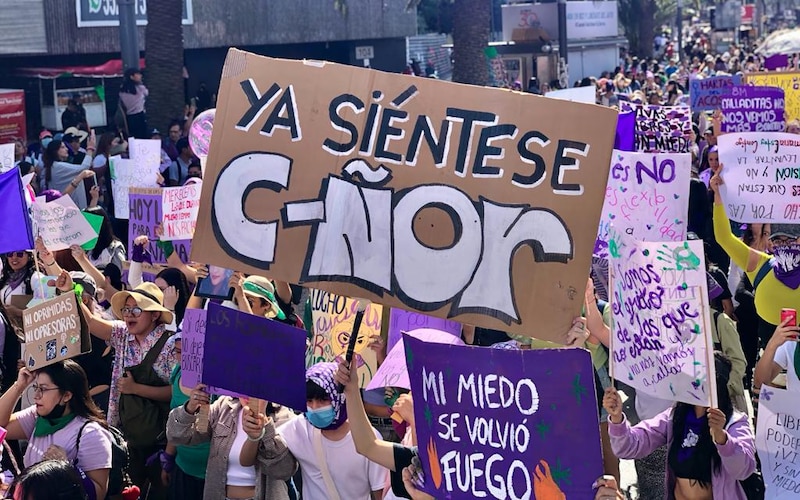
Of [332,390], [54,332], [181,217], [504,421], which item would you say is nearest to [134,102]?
[181,217]

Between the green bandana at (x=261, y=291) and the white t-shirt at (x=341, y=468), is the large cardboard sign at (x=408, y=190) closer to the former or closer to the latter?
the white t-shirt at (x=341, y=468)

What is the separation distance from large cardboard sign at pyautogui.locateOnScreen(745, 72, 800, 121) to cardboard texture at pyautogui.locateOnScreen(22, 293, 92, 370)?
10.7 m

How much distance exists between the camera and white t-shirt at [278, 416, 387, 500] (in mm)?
4945

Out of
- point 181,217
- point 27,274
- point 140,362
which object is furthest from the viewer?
point 181,217

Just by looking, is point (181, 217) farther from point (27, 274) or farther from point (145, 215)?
point (27, 274)

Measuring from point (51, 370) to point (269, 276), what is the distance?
3.79 feet

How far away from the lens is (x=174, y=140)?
15.5 m

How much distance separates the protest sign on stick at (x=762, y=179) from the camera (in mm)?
8047

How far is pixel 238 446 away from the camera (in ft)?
17.2

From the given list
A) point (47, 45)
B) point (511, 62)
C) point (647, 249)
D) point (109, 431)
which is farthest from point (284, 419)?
point (511, 62)

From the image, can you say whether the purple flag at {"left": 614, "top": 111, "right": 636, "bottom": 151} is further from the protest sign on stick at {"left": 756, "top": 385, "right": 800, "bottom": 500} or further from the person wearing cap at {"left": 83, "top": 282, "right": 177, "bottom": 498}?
the protest sign on stick at {"left": 756, "top": 385, "right": 800, "bottom": 500}

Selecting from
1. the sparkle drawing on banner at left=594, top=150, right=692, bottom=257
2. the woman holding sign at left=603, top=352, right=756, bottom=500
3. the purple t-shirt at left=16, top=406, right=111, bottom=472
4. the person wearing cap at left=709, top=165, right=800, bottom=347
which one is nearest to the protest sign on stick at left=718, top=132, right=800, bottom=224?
the sparkle drawing on banner at left=594, top=150, right=692, bottom=257

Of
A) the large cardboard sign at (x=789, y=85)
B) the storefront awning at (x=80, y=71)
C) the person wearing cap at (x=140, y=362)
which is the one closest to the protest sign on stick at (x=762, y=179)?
the person wearing cap at (x=140, y=362)

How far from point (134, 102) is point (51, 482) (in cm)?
1344
